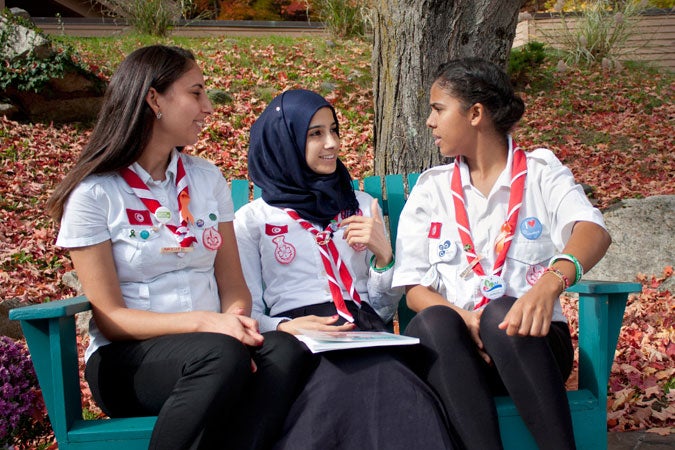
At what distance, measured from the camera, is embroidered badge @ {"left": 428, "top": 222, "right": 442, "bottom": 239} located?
9.69 feet

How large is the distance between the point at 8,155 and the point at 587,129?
25.6 ft

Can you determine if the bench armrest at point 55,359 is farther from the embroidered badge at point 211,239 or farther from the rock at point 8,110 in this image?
the rock at point 8,110

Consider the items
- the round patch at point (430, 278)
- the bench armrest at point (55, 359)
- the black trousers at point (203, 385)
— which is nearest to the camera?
the black trousers at point (203, 385)

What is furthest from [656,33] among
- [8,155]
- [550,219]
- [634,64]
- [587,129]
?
[550,219]

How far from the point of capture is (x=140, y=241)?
2662 millimetres

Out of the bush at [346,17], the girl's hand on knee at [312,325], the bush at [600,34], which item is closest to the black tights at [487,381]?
the girl's hand on knee at [312,325]

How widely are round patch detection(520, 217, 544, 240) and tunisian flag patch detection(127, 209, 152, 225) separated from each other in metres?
1.47

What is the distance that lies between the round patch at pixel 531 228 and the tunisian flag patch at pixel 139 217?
4.81 feet

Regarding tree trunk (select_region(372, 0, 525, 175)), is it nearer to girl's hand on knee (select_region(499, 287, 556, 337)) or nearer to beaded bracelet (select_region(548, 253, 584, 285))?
beaded bracelet (select_region(548, 253, 584, 285))

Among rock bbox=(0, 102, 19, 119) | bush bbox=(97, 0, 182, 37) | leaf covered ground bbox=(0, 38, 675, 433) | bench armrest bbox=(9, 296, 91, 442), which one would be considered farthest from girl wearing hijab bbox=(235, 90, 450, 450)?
bush bbox=(97, 0, 182, 37)

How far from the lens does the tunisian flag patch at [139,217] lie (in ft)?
8.77

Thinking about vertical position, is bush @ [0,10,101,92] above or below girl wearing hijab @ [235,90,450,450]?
above

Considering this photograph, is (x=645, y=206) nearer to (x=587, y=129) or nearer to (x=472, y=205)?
(x=472, y=205)

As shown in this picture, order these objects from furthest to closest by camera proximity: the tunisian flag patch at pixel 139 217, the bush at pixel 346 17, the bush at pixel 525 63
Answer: the bush at pixel 346 17 < the bush at pixel 525 63 < the tunisian flag patch at pixel 139 217
